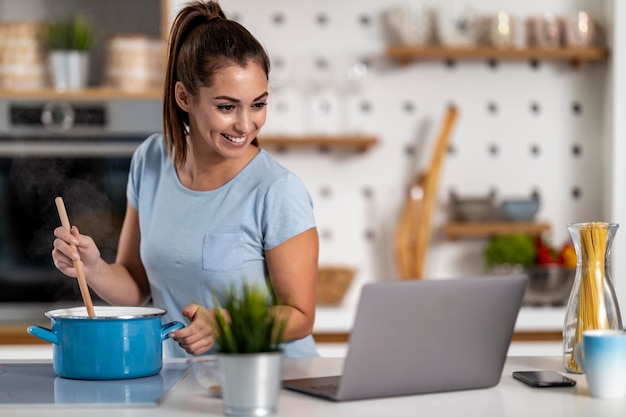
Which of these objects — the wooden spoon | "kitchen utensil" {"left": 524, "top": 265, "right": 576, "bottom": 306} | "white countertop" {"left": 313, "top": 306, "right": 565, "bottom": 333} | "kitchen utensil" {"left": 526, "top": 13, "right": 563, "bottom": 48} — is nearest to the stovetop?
the wooden spoon

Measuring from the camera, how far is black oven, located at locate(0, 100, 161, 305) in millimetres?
3186

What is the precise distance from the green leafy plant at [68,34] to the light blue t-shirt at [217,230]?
4.25 feet

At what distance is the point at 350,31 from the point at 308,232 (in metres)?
1.97

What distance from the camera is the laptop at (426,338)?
4.20ft

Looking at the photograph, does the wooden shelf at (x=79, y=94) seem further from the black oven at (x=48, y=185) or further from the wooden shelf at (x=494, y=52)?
the wooden shelf at (x=494, y=52)

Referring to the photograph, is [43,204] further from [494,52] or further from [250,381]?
[250,381]

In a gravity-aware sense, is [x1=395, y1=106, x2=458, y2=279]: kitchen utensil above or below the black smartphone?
above

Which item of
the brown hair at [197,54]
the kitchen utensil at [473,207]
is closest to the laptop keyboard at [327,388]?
the brown hair at [197,54]

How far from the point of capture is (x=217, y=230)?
1900mm

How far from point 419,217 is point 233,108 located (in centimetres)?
187

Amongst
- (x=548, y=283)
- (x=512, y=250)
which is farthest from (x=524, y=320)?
(x=512, y=250)

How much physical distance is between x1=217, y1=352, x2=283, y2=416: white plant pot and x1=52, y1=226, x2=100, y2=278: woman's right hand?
0.50 m

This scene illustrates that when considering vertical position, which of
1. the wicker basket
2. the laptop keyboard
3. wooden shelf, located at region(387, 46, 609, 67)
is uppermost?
wooden shelf, located at region(387, 46, 609, 67)

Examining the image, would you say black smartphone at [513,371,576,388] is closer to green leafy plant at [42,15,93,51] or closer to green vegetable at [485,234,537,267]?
green vegetable at [485,234,537,267]
